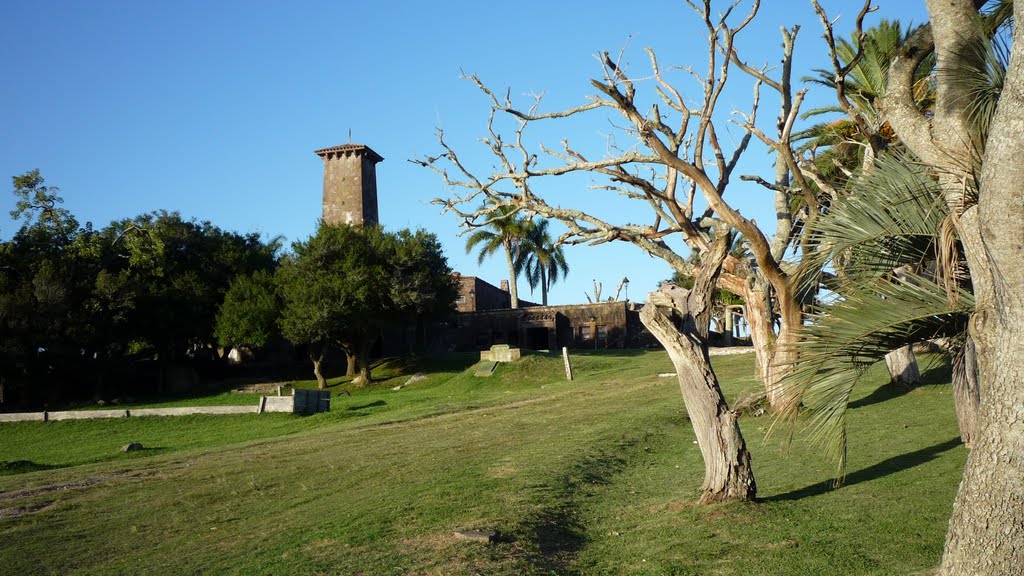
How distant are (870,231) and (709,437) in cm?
407

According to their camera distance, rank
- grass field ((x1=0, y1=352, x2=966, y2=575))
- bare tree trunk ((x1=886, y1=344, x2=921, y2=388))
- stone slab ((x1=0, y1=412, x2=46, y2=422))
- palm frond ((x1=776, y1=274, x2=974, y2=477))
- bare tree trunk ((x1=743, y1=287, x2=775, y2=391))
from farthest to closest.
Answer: stone slab ((x1=0, y1=412, x2=46, y2=422)) < bare tree trunk ((x1=886, y1=344, x2=921, y2=388)) < bare tree trunk ((x1=743, y1=287, x2=775, y2=391)) < grass field ((x1=0, y1=352, x2=966, y2=575)) < palm frond ((x1=776, y1=274, x2=974, y2=477))

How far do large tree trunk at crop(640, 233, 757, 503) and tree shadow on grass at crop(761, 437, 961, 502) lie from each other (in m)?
0.67

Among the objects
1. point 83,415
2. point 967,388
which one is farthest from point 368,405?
point 967,388

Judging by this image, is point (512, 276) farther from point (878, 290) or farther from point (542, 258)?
point (878, 290)

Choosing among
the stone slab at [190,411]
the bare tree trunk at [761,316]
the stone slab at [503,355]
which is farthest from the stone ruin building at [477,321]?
the bare tree trunk at [761,316]

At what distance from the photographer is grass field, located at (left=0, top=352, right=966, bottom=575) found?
28.5 feet

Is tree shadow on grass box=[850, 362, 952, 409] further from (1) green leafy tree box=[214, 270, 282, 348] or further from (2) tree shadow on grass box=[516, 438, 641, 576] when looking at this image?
(1) green leafy tree box=[214, 270, 282, 348]

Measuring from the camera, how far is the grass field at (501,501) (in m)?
8.70

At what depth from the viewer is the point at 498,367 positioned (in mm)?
40906

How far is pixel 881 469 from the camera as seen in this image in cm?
1204

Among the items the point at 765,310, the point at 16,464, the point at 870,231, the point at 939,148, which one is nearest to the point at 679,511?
the point at 870,231

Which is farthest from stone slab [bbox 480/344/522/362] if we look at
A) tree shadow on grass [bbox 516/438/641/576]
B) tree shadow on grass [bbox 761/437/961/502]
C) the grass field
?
tree shadow on grass [bbox 761/437/961/502]

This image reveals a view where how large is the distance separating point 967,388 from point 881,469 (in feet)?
7.98

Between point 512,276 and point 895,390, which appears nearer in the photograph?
point 895,390
